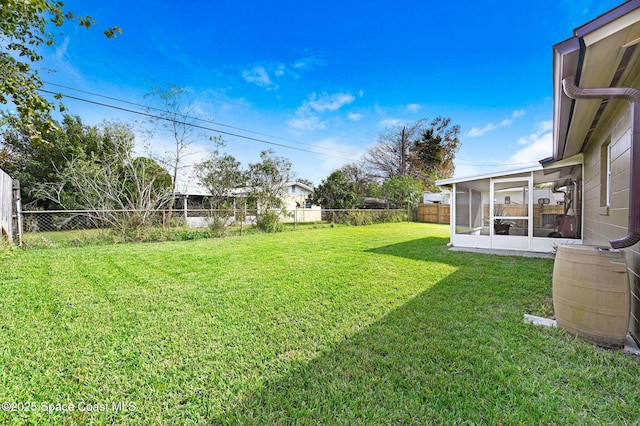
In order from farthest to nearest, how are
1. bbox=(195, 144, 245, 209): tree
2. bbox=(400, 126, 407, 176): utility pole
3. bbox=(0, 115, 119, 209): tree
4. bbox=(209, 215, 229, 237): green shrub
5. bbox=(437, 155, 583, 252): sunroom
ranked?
bbox=(400, 126, 407, 176): utility pole < bbox=(0, 115, 119, 209): tree < bbox=(195, 144, 245, 209): tree < bbox=(209, 215, 229, 237): green shrub < bbox=(437, 155, 583, 252): sunroom

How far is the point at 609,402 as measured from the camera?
5.34 feet

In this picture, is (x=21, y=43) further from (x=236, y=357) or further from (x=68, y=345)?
(x=236, y=357)

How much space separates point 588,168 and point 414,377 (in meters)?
5.93

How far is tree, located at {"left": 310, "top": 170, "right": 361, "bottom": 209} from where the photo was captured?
64.5ft

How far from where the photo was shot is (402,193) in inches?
792

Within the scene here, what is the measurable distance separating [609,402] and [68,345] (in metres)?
4.11

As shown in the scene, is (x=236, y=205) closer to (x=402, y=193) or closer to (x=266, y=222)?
(x=266, y=222)

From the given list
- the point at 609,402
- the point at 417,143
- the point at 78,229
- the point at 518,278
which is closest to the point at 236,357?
the point at 609,402

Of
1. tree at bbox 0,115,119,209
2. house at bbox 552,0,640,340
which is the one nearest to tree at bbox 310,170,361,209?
tree at bbox 0,115,119,209

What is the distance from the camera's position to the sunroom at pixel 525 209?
6.36m

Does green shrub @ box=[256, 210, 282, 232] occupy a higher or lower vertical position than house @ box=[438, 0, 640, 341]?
lower

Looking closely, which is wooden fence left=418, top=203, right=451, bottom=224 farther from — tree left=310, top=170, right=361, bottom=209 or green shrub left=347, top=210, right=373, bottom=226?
green shrub left=347, top=210, right=373, bottom=226

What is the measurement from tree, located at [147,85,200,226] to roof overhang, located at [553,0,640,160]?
11.3 m

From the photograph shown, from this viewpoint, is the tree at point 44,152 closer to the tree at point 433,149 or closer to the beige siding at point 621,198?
the beige siding at point 621,198
